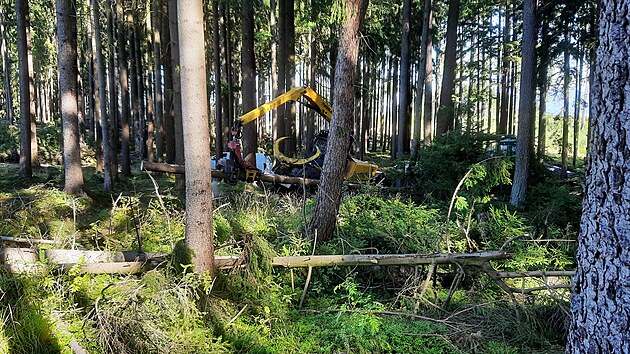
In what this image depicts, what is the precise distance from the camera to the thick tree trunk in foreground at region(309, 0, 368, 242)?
622cm

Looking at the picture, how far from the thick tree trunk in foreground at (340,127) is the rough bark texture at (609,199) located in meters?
4.65

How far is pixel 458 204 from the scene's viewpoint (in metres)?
6.33

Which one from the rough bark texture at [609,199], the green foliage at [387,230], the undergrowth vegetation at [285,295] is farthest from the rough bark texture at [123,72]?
the rough bark texture at [609,199]

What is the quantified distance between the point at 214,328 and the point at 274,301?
914 millimetres

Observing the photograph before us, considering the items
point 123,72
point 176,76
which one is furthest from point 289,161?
point 123,72

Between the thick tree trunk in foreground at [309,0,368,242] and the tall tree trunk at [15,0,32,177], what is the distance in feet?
35.9

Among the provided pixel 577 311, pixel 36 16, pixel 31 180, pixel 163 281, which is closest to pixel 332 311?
pixel 163 281

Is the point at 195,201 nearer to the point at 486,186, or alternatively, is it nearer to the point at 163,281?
the point at 163,281

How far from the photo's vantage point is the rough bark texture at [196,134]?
4.43 meters

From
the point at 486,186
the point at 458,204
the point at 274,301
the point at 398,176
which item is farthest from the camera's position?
the point at 398,176

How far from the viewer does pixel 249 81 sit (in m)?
13.4

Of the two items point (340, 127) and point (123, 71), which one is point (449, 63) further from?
point (123, 71)

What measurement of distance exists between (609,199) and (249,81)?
41.3ft

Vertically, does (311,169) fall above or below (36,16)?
below
